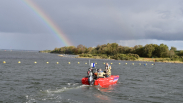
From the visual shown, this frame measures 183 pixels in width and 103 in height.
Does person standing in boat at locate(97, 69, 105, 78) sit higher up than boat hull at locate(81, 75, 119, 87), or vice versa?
person standing in boat at locate(97, 69, 105, 78)

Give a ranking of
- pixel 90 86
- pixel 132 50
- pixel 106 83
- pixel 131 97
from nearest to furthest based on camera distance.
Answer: pixel 131 97, pixel 90 86, pixel 106 83, pixel 132 50

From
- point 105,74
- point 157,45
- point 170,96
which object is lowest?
point 170,96

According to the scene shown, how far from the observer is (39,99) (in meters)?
19.8

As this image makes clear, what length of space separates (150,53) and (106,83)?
366ft

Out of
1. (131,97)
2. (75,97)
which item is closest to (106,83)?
(131,97)

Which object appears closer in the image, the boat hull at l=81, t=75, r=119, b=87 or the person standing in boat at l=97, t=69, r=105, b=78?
the boat hull at l=81, t=75, r=119, b=87

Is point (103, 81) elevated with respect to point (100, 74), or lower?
lower

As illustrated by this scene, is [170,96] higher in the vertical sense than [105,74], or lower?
lower

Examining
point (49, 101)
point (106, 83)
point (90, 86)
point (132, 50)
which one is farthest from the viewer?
point (132, 50)

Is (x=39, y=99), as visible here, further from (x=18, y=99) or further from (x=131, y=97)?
(x=131, y=97)

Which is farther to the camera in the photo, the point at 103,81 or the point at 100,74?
the point at 100,74

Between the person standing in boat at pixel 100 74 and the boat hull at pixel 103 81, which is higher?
the person standing in boat at pixel 100 74

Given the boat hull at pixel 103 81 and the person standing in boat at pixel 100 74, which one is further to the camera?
the person standing in boat at pixel 100 74

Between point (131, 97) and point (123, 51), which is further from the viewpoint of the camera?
point (123, 51)
